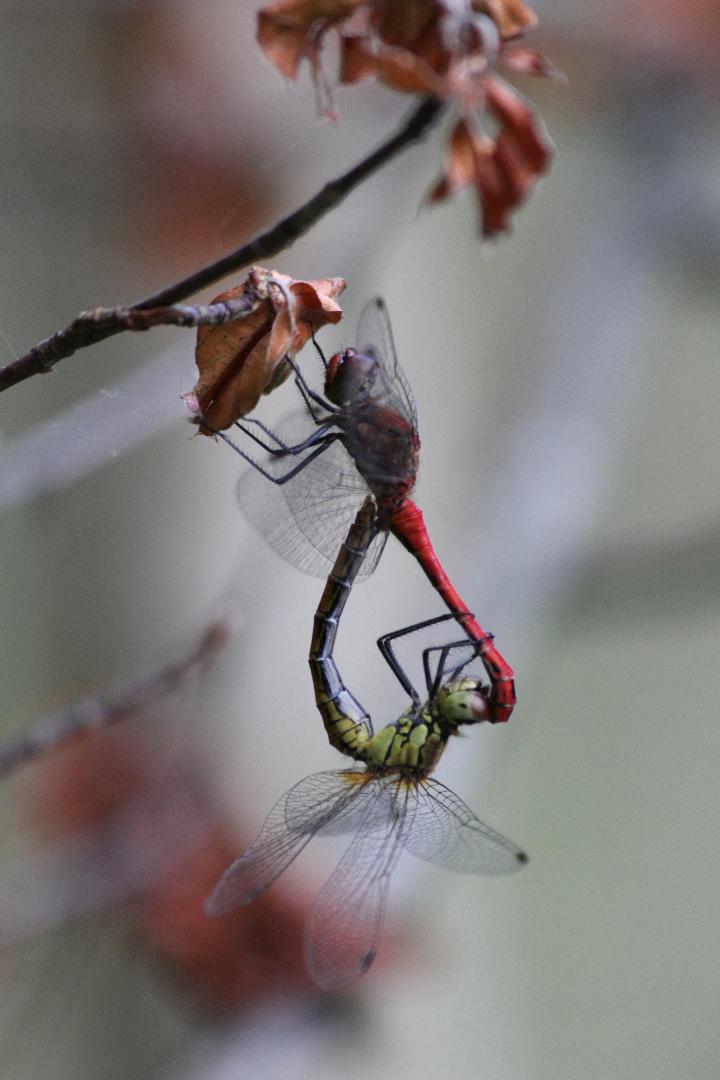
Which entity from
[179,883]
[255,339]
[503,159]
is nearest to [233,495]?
[179,883]

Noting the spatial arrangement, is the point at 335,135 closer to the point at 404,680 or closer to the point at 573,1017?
the point at 404,680

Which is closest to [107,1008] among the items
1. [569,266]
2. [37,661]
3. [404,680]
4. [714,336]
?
[37,661]

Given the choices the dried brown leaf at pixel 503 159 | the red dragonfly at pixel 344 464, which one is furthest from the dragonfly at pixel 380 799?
the dried brown leaf at pixel 503 159

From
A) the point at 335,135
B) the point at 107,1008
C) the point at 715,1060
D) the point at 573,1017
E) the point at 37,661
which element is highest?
the point at 335,135

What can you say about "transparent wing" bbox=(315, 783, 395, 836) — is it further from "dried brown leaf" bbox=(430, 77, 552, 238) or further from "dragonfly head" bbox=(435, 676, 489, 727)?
"dried brown leaf" bbox=(430, 77, 552, 238)

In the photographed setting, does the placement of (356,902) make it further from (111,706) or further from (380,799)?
(111,706)

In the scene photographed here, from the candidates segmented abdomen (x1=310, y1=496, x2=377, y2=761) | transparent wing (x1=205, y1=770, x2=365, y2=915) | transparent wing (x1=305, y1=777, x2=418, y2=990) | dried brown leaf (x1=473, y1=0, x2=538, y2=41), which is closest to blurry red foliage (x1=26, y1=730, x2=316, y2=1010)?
transparent wing (x1=305, y1=777, x2=418, y2=990)
